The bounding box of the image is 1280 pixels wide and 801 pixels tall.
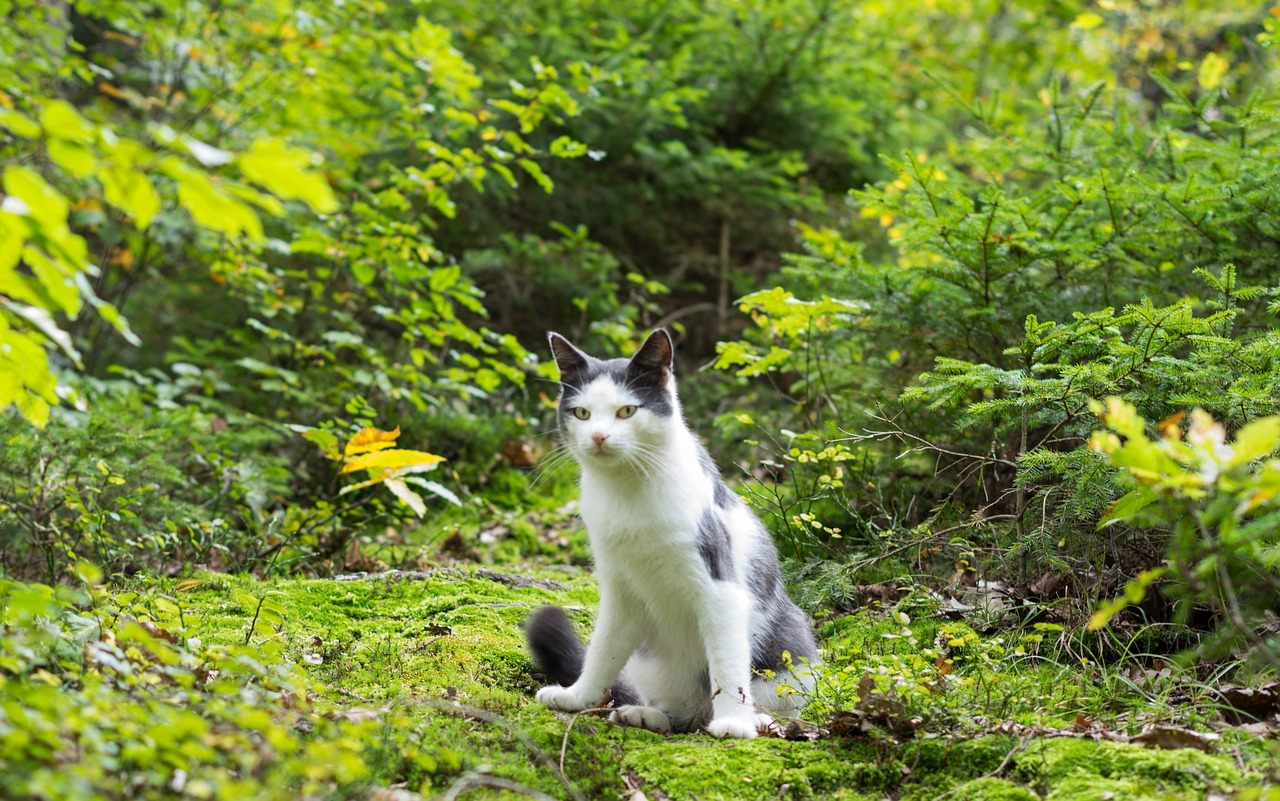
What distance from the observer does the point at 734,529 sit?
3.13 metres

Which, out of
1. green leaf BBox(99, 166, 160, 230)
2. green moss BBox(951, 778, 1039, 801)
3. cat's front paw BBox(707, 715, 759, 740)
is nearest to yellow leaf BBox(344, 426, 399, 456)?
cat's front paw BBox(707, 715, 759, 740)

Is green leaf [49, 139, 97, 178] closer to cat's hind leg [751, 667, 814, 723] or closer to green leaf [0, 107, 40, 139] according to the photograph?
green leaf [0, 107, 40, 139]

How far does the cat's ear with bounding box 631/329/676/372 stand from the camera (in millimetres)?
3109

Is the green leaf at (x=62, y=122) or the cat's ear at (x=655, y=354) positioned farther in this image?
the cat's ear at (x=655, y=354)

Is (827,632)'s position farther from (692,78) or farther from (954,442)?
(692,78)

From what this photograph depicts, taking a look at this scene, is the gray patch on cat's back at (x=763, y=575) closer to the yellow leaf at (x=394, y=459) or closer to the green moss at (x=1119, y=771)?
the green moss at (x=1119, y=771)

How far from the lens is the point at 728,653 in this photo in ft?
9.17

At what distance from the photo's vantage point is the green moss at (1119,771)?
2.04 metres

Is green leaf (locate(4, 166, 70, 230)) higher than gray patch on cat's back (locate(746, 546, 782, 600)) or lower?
higher

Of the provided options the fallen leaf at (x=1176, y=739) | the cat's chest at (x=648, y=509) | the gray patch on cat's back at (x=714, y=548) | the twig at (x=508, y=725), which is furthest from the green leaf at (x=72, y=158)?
the fallen leaf at (x=1176, y=739)

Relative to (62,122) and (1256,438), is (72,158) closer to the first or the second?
(62,122)

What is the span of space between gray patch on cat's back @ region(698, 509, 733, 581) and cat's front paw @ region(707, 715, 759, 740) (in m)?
0.44

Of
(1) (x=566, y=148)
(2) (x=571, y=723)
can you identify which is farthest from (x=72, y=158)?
(1) (x=566, y=148)

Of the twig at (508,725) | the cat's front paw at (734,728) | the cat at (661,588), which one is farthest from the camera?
the cat at (661,588)
